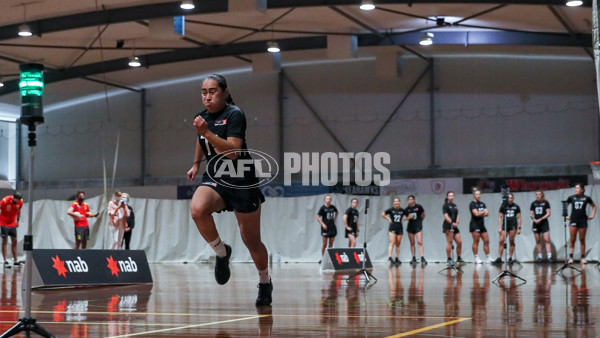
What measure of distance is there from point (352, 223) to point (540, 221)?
4.62m

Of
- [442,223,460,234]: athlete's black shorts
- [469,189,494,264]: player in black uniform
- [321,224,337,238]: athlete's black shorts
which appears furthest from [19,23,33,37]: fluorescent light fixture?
[469,189,494,264]: player in black uniform

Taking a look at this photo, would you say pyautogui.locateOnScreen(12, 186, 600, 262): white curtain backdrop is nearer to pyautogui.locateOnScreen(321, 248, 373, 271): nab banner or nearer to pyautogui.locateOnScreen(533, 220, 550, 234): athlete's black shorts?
pyautogui.locateOnScreen(533, 220, 550, 234): athlete's black shorts

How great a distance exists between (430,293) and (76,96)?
76.6 ft

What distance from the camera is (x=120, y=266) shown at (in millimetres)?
10398

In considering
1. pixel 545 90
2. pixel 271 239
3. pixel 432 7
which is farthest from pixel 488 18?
pixel 271 239

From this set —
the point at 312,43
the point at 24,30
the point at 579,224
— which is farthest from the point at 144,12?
the point at 579,224

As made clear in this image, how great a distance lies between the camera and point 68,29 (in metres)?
20.2

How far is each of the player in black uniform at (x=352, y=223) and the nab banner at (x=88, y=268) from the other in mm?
9392

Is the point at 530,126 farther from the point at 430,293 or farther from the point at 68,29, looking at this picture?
the point at 430,293

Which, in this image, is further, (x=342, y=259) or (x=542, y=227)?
(x=542, y=227)

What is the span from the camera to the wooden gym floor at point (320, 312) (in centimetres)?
464

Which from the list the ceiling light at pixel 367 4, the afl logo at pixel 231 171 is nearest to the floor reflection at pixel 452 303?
the afl logo at pixel 231 171

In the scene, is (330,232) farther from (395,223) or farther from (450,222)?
(450,222)

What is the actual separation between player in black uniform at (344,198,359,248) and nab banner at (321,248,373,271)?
10.7 ft
